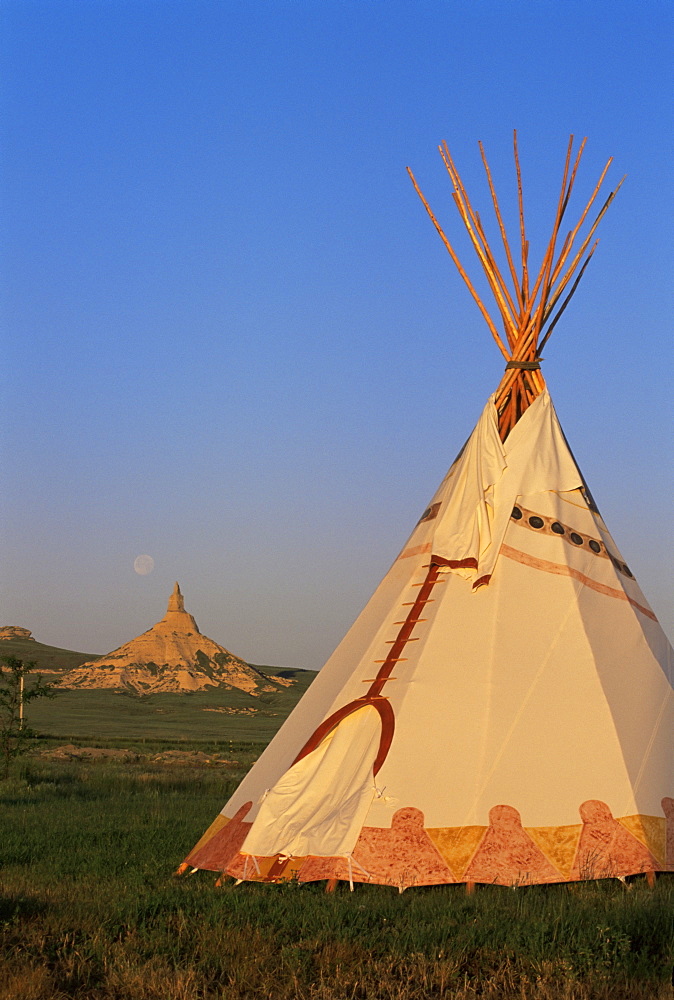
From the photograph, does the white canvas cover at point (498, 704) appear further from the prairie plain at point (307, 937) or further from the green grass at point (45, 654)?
the green grass at point (45, 654)

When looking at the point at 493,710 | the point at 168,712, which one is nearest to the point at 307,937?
the point at 493,710

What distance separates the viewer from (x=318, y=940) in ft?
16.9

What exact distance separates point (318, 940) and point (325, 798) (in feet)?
5.74

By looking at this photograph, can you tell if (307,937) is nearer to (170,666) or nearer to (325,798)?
(325,798)

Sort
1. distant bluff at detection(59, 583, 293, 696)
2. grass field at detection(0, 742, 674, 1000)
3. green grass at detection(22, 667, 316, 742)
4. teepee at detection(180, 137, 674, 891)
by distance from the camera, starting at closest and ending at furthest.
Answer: grass field at detection(0, 742, 674, 1000), teepee at detection(180, 137, 674, 891), green grass at detection(22, 667, 316, 742), distant bluff at detection(59, 583, 293, 696)

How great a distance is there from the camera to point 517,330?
8891 millimetres

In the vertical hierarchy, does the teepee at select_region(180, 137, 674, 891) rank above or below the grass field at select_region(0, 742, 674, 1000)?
above

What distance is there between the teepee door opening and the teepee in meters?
0.01

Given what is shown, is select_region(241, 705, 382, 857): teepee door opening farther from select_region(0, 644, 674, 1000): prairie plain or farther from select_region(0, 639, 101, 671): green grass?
select_region(0, 639, 101, 671): green grass

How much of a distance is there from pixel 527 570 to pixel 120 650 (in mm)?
82703

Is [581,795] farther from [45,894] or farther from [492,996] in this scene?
[45,894]

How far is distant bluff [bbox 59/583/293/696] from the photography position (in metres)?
81.6

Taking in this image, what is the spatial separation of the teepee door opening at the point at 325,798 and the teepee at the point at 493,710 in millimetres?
11

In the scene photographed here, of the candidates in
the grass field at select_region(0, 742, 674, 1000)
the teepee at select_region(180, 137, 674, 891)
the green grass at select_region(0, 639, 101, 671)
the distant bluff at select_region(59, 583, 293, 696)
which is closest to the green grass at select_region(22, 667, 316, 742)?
the distant bluff at select_region(59, 583, 293, 696)
